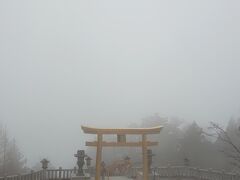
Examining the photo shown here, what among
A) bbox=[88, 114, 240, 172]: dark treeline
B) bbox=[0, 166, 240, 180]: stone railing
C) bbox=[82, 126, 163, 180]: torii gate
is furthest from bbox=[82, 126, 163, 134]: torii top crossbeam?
bbox=[88, 114, 240, 172]: dark treeline

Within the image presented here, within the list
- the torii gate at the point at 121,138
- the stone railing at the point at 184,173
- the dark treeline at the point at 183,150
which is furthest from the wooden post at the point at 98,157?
the dark treeline at the point at 183,150

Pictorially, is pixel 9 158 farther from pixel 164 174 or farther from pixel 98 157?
pixel 98 157

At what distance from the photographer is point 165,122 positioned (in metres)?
55.3

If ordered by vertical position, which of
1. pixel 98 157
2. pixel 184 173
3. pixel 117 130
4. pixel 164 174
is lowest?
pixel 164 174

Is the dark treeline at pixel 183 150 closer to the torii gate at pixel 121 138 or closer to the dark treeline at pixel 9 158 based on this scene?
the dark treeline at pixel 9 158

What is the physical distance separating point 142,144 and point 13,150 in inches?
1737

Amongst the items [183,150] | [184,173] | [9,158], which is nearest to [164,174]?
[184,173]

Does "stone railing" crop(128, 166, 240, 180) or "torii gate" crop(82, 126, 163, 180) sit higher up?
"torii gate" crop(82, 126, 163, 180)

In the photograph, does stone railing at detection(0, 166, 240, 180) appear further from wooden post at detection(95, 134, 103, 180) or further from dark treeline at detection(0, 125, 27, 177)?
dark treeline at detection(0, 125, 27, 177)

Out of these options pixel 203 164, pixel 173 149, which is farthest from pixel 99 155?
pixel 173 149

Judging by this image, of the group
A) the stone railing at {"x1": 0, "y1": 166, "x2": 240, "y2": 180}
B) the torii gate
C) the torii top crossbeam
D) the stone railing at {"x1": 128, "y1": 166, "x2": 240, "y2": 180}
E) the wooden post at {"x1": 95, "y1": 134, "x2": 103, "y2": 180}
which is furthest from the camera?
the stone railing at {"x1": 128, "y1": 166, "x2": 240, "y2": 180}

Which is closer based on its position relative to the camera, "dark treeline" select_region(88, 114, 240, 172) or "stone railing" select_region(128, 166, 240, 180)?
"stone railing" select_region(128, 166, 240, 180)

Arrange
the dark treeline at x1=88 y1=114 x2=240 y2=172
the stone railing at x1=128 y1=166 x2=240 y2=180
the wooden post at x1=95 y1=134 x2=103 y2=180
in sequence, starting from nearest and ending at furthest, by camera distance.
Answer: the wooden post at x1=95 y1=134 x2=103 y2=180 < the stone railing at x1=128 y1=166 x2=240 y2=180 < the dark treeline at x1=88 y1=114 x2=240 y2=172

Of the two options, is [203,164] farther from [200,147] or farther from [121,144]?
[121,144]
